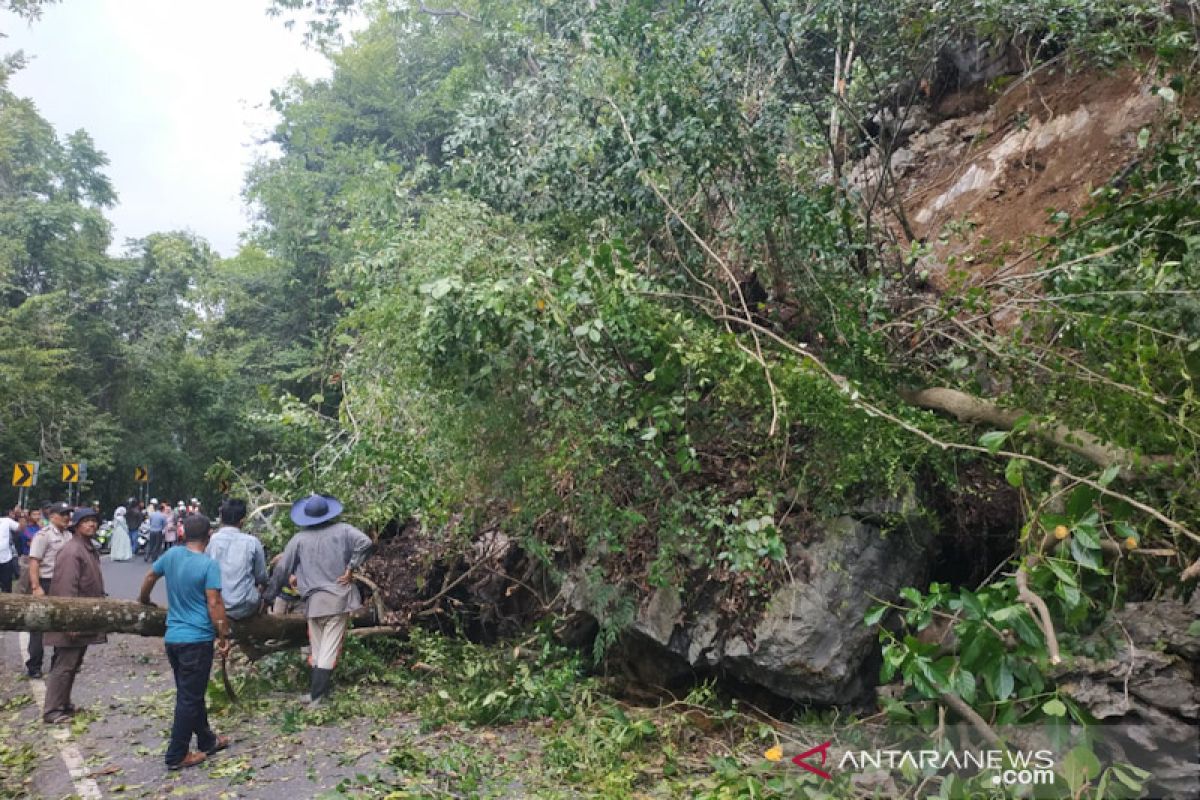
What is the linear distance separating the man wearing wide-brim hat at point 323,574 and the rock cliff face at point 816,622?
8.31 feet

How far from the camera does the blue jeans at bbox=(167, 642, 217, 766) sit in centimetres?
554

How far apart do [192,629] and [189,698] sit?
44 cm

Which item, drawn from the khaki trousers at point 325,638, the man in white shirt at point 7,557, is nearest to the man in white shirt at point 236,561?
the khaki trousers at point 325,638

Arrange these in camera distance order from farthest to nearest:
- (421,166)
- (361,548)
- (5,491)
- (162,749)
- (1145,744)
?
(5,491) < (421,166) < (361,548) < (162,749) < (1145,744)

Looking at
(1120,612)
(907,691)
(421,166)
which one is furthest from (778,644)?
(421,166)

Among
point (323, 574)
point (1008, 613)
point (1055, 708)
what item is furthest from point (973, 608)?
point (323, 574)

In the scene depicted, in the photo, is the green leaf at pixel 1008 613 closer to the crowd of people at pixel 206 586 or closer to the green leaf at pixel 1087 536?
the green leaf at pixel 1087 536

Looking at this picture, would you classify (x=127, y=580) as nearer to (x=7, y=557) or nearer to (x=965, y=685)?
(x=7, y=557)

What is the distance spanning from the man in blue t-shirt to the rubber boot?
111 centimetres

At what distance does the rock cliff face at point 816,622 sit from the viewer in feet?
18.9

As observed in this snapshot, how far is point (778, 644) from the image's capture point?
5.80 metres

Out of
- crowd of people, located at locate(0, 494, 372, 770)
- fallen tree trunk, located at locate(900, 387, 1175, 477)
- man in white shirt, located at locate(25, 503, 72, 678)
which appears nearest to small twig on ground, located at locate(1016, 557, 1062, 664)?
fallen tree trunk, located at locate(900, 387, 1175, 477)

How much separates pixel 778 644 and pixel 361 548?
3.57 m

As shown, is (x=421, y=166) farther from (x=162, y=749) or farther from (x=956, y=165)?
(x=956, y=165)
